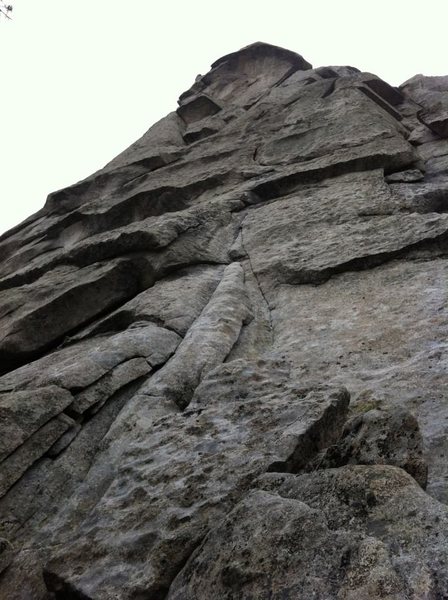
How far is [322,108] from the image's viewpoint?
22.9m

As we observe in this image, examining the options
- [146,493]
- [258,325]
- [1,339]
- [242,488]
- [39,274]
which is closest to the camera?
[242,488]

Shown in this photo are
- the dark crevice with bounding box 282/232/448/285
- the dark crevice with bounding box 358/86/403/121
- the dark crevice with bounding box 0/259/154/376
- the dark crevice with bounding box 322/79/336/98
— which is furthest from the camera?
the dark crevice with bounding box 322/79/336/98

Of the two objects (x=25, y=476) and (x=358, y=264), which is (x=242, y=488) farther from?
(x=358, y=264)

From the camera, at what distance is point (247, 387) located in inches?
300

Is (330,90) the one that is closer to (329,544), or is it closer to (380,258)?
(380,258)

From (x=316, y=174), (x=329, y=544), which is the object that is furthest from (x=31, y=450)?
(x=316, y=174)

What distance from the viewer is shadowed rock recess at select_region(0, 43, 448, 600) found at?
14.0ft

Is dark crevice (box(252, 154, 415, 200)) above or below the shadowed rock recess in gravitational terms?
above

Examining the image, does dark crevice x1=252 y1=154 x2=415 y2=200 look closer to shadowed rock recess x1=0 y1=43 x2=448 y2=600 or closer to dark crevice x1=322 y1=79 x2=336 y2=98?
shadowed rock recess x1=0 y1=43 x2=448 y2=600

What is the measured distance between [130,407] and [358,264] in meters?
6.07

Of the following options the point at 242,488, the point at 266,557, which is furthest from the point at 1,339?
the point at 266,557

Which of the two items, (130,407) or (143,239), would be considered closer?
(130,407)

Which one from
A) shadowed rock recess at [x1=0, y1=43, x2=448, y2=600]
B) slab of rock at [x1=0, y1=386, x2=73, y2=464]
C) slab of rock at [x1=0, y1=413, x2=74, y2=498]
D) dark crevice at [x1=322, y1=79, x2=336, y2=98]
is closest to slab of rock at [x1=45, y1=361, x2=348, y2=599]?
shadowed rock recess at [x1=0, y1=43, x2=448, y2=600]

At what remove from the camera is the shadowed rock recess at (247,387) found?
14.0 feet
